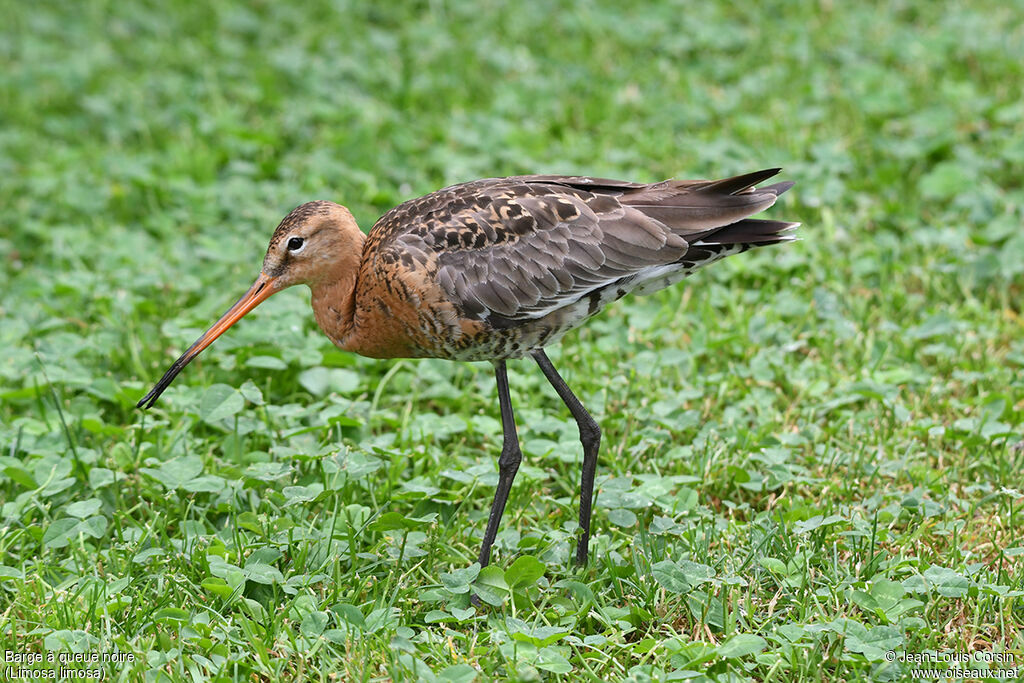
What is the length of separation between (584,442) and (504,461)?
0.31 m

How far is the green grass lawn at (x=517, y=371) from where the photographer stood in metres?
3.79

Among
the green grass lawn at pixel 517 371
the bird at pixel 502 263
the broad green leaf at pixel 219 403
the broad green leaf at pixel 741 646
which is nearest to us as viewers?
the broad green leaf at pixel 741 646

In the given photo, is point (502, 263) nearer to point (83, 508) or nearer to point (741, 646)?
point (741, 646)

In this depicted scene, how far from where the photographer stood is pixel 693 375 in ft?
17.4

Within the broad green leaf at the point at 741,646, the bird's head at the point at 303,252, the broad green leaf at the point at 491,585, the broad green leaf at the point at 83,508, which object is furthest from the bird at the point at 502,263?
the broad green leaf at the point at 741,646

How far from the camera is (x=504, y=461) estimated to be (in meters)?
4.17

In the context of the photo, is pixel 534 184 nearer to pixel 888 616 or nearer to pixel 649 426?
pixel 649 426

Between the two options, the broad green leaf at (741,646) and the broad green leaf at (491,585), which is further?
the broad green leaf at (491,585)

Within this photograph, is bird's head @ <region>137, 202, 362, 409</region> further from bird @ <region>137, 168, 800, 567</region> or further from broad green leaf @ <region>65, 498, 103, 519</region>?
broad green leaf @ <region>65, 498, 103, 519</region>

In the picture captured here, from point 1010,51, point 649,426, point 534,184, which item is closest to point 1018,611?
point 649,426

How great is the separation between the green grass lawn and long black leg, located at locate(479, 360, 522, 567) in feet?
0.41

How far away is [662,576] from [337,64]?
556 cm

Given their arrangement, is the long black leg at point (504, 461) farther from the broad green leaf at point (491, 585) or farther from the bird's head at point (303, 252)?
the bird's head at point (303, 252)

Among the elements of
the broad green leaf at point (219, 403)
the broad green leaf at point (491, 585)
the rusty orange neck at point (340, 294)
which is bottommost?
the broad green leaf at point (491, 585)
